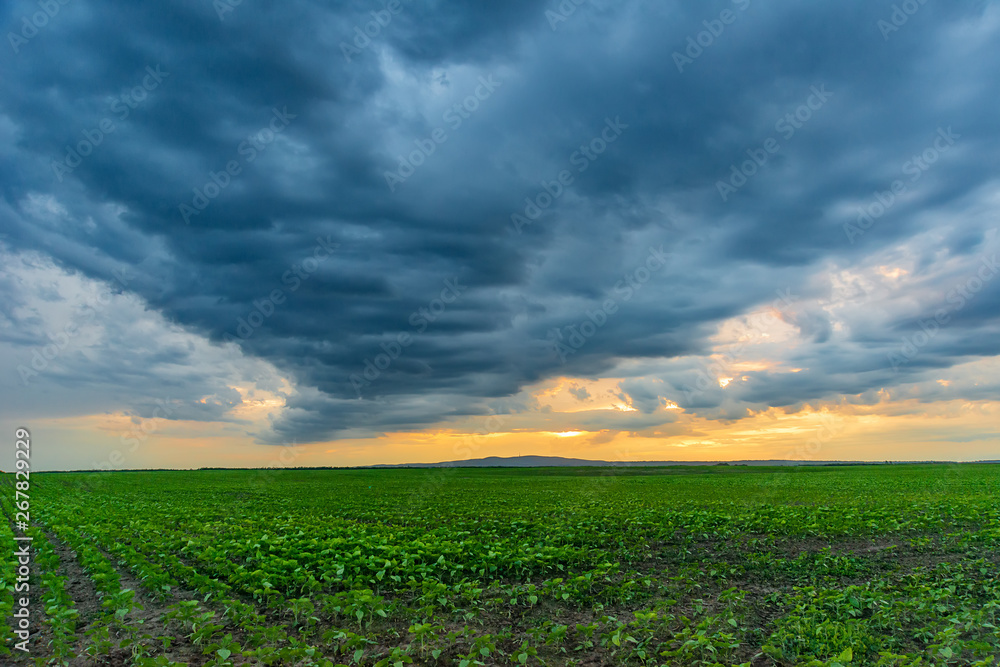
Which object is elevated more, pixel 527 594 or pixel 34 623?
pixel 34 623

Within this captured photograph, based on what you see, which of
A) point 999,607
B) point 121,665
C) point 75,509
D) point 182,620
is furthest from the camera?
point 75,509

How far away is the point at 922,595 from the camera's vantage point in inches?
465

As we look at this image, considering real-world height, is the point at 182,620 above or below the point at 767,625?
above

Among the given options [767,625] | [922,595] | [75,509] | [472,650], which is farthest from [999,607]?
[75,509]

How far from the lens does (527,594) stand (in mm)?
12219

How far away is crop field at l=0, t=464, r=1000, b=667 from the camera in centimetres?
907

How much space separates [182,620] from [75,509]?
29.6 meters

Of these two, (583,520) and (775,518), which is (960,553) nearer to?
(775,518)

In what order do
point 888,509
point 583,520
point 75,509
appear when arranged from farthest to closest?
point 75,509 → point 888,509 → point 583,520

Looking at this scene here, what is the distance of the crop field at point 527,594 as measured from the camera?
907 centimetres

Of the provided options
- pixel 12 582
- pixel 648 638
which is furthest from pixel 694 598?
pixel 12 582

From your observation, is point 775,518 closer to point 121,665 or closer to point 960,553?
point 960,553

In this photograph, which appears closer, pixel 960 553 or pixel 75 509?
pixel 960 553

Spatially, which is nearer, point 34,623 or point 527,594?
point 34,623
